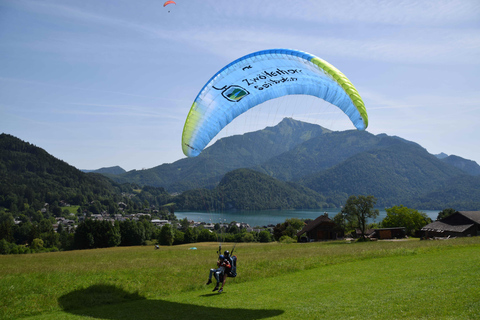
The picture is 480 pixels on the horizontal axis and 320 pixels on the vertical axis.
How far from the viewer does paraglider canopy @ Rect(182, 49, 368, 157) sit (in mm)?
11648

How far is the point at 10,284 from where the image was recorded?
1202cm

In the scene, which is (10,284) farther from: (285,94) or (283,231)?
(283,231)

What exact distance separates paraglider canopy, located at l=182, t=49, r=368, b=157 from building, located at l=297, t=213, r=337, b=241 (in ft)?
126


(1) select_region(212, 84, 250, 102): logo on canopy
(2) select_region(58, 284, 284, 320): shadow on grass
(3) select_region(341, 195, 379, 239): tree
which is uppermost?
(1) select_region(212, 84, 250, 102): logo on canopy

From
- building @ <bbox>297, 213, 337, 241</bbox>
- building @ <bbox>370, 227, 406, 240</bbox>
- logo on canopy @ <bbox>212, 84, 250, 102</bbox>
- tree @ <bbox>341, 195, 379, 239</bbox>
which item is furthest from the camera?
building @ <bbox>297, 213, 337, 241</bbox>

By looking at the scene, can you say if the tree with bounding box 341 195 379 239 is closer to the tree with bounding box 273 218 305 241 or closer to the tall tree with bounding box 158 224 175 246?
the tree with bounding box 273 218 305 241

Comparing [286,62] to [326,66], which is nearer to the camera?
[326,66]

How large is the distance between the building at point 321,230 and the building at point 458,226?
1256 centimetres

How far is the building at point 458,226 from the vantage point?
1513 inches

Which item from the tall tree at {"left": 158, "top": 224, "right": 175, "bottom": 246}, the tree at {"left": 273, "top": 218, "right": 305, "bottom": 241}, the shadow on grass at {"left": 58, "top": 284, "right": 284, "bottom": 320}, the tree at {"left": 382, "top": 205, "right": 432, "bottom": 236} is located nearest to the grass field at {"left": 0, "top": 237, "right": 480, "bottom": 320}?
the shadow on grass at {"left": 58, "top": 284, "right": 284, "bottom": 320}

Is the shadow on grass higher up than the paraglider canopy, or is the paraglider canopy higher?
the paraglider canopy

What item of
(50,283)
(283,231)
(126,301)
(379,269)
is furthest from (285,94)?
(283,231)

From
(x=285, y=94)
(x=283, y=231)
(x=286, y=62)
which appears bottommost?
(x=283, y=231)

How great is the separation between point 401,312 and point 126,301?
30.9 ft
